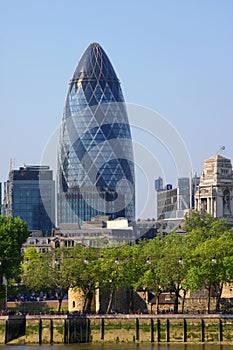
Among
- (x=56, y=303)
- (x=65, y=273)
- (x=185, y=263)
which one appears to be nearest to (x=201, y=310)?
(x=185, y=263)

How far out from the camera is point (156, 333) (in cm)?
13012

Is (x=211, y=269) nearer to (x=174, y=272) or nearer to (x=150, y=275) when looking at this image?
(x=174, y=272)

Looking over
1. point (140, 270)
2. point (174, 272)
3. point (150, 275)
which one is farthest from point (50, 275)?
point (174, 272)

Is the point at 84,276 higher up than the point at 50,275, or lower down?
lower down

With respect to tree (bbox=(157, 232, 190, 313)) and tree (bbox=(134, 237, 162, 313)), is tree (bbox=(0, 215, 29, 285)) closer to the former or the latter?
tree (bbox=(134, 237, 162, 313))

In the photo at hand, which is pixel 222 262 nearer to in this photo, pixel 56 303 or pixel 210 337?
pixel 210 337

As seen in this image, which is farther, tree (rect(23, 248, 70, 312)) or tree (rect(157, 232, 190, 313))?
tree (rect(23, 248, 70, 312))

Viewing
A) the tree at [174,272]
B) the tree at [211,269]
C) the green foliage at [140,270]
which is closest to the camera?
the tree at [211,269]

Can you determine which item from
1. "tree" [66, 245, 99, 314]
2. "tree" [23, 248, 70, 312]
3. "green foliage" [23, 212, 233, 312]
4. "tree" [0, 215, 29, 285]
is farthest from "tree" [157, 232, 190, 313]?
"tree" [0, 215, 29, 285]

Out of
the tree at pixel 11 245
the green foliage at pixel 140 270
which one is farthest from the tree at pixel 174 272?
the tree at pixel 11 245

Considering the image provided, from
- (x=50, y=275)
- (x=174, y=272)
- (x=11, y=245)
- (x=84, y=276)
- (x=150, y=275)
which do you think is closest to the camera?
(x=174, y=272)

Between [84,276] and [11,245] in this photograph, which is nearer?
[84,276]

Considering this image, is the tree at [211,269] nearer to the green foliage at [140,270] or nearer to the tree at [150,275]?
the green foliage at [140,270]

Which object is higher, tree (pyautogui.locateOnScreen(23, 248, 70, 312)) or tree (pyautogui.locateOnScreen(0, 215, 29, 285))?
tree (pyautogui.locateOnScreen(0, 215, 29, 285))
